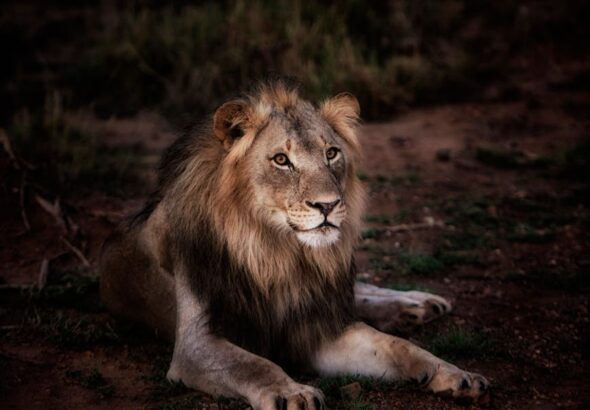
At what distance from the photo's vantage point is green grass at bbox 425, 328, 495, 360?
14.2 ft

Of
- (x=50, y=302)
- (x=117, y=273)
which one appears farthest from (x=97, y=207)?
(x=117, y=273)

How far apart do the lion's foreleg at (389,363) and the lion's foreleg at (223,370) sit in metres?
0.59

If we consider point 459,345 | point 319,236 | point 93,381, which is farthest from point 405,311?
point 93,381

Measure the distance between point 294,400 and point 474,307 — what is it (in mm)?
2230

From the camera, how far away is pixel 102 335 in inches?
177

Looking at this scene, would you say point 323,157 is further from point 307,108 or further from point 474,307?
point 474,307

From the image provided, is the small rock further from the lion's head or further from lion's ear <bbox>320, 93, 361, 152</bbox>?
lion's ear <bbox>320, 93, 361, 152</bbox>

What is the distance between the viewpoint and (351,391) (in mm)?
3623

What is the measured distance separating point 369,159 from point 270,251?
4605mm

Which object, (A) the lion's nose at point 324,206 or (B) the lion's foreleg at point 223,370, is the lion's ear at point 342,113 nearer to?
(A) the lion's nose at point 324,206

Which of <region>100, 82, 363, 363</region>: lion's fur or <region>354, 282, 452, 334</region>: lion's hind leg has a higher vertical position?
<region>100, 82, 363, 363</region>: lion's fur

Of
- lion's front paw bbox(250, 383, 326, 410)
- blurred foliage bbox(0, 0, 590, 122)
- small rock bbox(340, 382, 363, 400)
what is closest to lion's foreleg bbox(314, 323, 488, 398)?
small rock bbox(340, 382, 363, 400)

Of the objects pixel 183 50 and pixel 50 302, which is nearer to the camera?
pixel 50 302

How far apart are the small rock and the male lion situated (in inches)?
9.2
